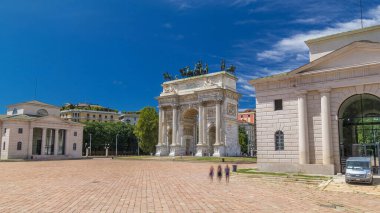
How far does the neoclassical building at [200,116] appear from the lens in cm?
6700

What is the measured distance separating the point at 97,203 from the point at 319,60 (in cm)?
2260

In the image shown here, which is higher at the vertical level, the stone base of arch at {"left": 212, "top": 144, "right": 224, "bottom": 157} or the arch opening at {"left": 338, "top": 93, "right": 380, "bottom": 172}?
the arch opening at {"left": 338, "top": 93, "right": 380, "bottom": 172}

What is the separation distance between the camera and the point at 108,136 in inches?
3895

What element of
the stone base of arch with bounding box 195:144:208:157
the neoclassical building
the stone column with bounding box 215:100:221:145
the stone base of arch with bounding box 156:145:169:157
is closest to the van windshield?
the neoclassical building

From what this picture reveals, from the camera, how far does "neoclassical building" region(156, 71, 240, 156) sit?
6700 cm

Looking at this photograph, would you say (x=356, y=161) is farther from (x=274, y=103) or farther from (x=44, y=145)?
(x=44, y=145)

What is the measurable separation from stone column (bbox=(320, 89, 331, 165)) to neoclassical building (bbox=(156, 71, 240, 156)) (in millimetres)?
37502

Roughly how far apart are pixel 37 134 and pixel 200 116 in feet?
122

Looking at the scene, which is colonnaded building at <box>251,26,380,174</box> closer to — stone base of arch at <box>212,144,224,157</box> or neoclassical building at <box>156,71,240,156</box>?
stone base of arch at <box>212,144,224,157</box>

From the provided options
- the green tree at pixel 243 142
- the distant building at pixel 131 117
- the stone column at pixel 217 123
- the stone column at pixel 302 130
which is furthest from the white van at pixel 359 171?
the distant building at pixel 131 117

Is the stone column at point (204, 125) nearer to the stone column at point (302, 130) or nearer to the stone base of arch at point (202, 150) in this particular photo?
the stone base of arch at point (202, 150)

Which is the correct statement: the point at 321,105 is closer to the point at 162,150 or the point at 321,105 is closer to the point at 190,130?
the point at 162,150

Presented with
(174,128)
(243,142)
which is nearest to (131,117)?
(243,142)

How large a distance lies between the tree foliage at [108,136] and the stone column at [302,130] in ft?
258
